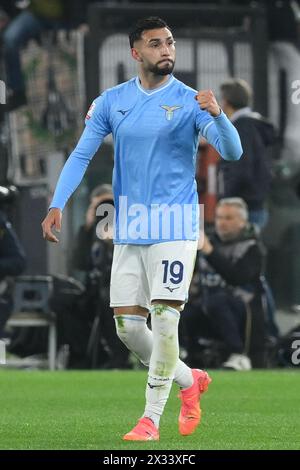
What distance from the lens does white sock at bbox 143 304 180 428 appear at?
8.80 meters

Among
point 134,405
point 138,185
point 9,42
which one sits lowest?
point 134,405

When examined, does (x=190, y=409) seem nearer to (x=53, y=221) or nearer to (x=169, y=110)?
(x=53, y=221)

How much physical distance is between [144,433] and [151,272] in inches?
35.1

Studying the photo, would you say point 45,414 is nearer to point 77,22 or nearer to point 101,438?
point 101,438

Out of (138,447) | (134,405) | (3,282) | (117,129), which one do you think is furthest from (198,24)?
(138,447)

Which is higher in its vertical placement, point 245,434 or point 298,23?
point 298,23

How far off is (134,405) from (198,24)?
5918 mm

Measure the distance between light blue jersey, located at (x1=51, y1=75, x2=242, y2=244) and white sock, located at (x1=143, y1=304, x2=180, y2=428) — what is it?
16.6 inches

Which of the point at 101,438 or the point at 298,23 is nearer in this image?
the point at 101,438

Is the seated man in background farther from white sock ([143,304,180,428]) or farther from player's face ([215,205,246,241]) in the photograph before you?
white sock ([143,304,180,428])

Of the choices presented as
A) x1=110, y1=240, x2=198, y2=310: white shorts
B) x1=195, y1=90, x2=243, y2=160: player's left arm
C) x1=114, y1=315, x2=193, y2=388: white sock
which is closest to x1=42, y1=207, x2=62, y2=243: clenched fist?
x1=110, y1=240, x2=198, y2=310: white shorts

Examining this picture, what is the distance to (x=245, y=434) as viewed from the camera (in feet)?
30.7

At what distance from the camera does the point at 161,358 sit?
8867 mm

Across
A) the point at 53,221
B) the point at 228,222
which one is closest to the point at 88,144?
the point at 53,221
